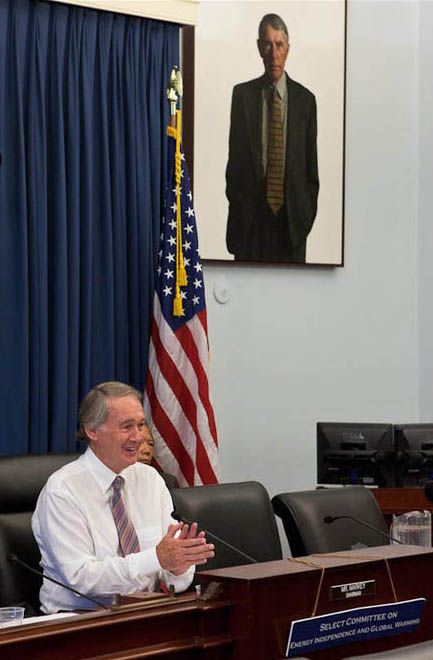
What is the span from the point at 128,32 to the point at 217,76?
75cm

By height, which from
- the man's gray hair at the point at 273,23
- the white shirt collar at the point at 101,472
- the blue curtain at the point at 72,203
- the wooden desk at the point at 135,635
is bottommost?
the wooden desk at the point at 135,635

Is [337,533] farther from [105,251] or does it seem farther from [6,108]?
[6,108]

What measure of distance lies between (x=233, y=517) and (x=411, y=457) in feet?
5.09

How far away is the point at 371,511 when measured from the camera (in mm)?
4289

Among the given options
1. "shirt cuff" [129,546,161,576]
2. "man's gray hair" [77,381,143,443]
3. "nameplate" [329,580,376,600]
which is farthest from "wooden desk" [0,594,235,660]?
"man's gray hair" [77,381,143,443]

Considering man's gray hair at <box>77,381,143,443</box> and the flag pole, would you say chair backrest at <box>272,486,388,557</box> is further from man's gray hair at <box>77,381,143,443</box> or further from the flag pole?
the flag pole

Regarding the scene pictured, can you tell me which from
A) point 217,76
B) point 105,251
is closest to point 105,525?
point 105,251

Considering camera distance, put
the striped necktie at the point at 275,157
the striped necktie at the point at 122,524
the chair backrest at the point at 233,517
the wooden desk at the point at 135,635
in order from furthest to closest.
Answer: the striped necktie at the point at 275,157 < the chair backrest at the point at 233,517 < the striped necktie at the point at 122,524 < the wooden desk at the point at 135,635

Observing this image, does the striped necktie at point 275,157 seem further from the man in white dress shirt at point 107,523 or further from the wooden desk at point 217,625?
the wooden desk at point 217,625

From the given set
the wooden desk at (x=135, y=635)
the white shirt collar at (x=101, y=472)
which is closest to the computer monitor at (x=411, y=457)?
the white shirt collar at (x=101, y=472)

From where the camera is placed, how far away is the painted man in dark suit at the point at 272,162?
20.6ft

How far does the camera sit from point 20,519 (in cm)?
384

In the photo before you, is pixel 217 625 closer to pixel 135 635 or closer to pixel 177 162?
pixel 135 635

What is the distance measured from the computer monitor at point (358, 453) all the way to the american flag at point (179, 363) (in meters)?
0.58
